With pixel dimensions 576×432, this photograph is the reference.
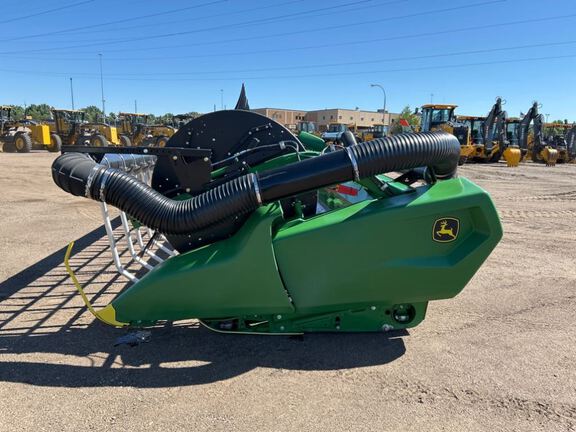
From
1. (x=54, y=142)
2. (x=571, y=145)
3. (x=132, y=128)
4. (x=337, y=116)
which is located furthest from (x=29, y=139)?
(x=337, y=116)

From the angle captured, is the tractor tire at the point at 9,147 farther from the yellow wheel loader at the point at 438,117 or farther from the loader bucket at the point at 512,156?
the loader bucket at the point at 512,156

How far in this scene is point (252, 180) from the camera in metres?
2.65

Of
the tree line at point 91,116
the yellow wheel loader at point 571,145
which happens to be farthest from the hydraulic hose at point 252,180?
the yellow wheel loader at point 571,145

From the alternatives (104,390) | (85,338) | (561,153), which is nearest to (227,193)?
(104,390)

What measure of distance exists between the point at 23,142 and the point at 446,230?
80.8 ft

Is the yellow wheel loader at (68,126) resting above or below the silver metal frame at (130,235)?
above

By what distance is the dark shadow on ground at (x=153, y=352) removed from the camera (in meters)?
2.63

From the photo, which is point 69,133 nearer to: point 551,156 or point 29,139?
point 29,139

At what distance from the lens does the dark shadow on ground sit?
2.63 meters

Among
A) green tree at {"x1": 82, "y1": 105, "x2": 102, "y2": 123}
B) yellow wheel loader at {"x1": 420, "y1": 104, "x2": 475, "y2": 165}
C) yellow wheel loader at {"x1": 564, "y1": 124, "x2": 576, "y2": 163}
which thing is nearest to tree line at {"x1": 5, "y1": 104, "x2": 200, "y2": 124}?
green tree at {"x1": 82, "y1": 105, "x2": 102, "y2": 123}

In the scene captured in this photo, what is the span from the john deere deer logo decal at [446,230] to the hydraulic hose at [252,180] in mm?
387

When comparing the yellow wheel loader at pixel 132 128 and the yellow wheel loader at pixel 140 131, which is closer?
the yellow wheel loader at pixel 140 131

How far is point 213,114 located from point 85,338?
6.61 feet

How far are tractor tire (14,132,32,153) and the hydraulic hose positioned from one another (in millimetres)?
22869
